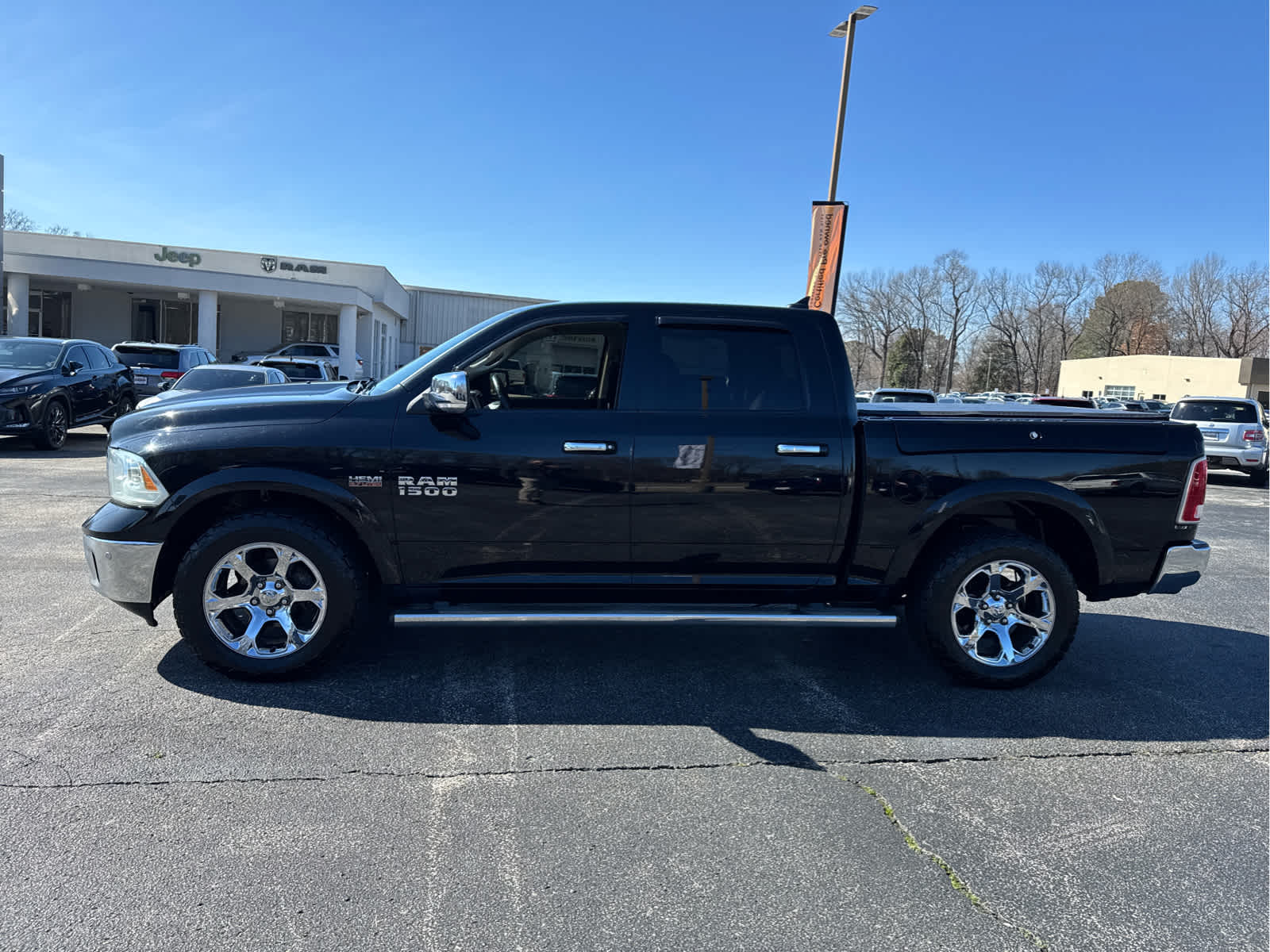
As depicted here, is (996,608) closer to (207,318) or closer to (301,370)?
(301,370)

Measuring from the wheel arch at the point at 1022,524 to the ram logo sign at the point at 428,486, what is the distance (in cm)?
227

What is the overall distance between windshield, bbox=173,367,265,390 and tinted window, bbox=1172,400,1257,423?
1714cm

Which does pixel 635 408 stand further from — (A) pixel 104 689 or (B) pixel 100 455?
(B) pixel 100 455

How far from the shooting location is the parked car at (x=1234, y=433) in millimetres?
17250

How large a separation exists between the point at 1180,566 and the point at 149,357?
64.9 feet

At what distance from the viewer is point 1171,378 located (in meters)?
67.8

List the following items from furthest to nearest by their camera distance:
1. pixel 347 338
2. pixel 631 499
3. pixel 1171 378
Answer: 1. pixel 1171 378
2. pixel 347 338
3. pixel 631 499

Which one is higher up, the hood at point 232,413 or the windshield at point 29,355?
the windshield at point 29,355

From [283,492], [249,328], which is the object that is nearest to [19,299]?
[249,328]

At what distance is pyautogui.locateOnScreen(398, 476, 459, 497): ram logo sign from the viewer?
168 inches

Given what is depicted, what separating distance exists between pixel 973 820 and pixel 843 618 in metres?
1.27

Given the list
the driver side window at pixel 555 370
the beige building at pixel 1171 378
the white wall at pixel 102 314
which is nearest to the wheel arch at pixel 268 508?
the driver side window at pixel 555 370

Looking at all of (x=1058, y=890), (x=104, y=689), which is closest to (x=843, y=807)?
(x=1058, y=890)

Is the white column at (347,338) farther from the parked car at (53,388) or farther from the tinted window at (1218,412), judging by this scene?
the tinted window at (1218,412)
